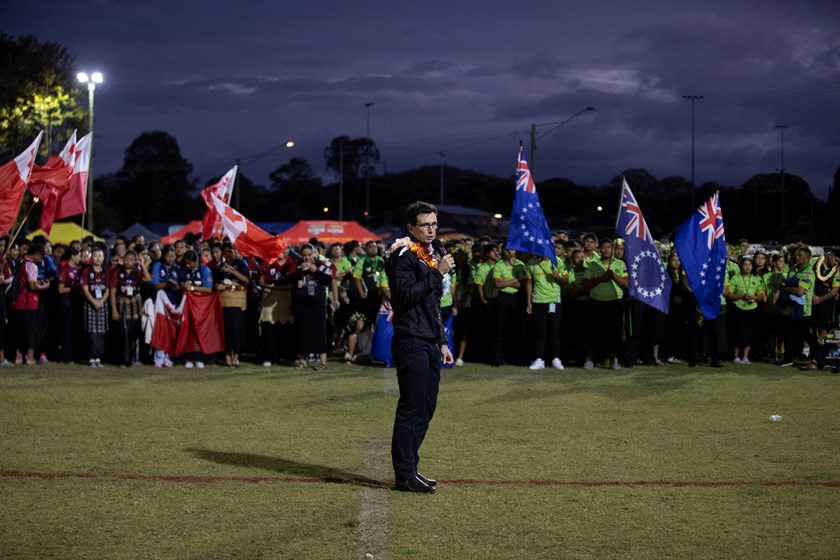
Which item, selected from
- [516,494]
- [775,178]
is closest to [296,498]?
[516,494]

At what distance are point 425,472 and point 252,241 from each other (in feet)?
32.5

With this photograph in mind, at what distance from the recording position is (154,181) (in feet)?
474

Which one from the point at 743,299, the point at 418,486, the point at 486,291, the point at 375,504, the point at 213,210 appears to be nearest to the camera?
the point at 375,504

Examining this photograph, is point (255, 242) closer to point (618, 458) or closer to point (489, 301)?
point (489, 301)

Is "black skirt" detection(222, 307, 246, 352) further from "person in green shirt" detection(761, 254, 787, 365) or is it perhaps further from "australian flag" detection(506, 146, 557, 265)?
"person in green shirt" detection(761, 254, 787, 365)

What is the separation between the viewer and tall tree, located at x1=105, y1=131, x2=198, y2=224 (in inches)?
5645

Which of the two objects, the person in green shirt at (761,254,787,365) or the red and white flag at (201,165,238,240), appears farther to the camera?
the red and white flag at (201,165,238,240)

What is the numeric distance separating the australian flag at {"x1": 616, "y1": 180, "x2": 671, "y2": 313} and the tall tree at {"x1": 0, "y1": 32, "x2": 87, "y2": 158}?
89.1ft

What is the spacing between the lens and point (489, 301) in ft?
60.0

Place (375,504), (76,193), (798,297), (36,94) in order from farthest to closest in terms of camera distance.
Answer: (36,94), (798,297), (76,193), (375,504)

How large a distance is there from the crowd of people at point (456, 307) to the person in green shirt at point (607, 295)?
23 millimetres

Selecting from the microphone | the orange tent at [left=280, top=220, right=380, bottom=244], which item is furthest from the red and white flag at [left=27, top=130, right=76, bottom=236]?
the orange tent at [left=280, top=220, right=380, bottom=244]

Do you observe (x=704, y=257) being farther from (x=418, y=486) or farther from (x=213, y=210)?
(x=213, y=210)

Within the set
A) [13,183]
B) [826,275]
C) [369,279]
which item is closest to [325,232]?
[369,279]
